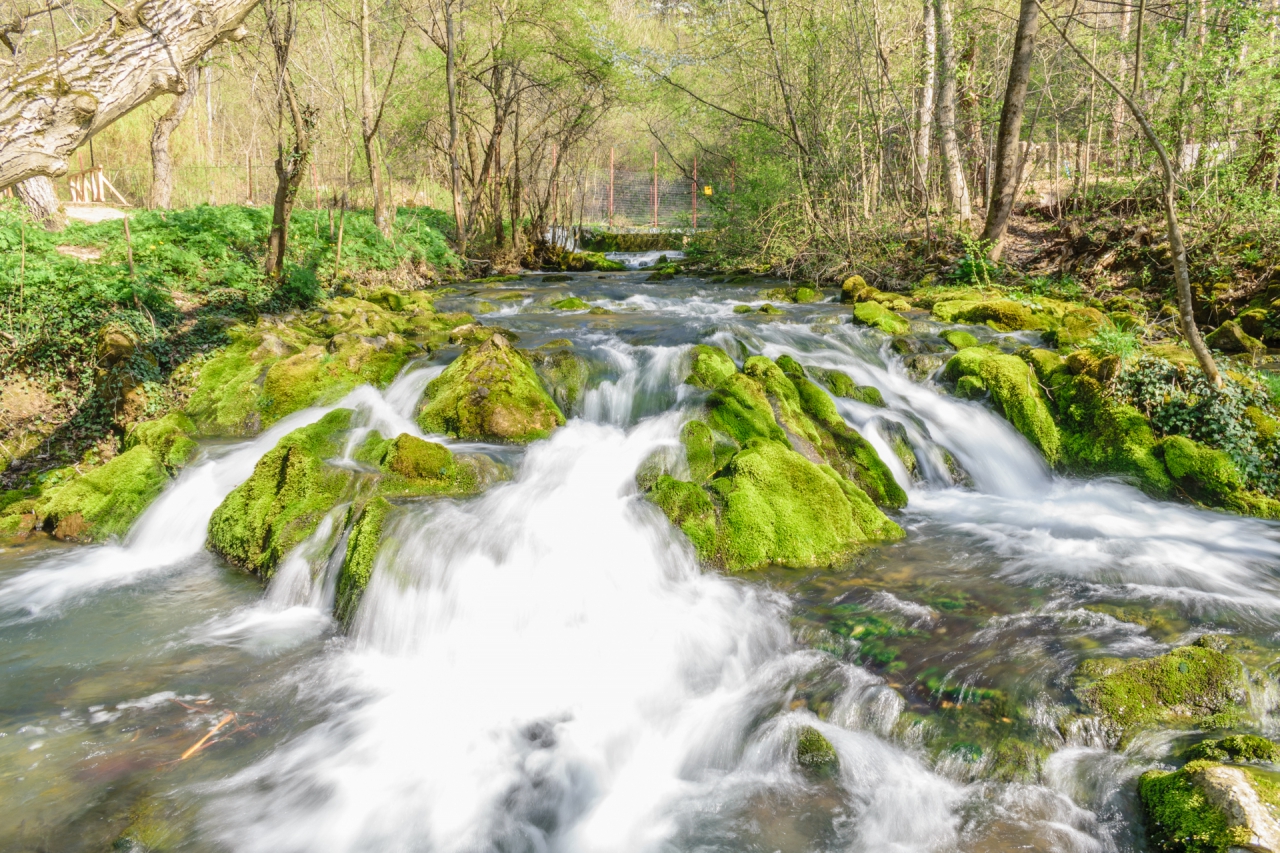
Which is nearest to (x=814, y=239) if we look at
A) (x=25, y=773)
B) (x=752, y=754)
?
(x=752, y=754)

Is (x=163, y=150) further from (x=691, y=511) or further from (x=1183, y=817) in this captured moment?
(x=1183, y=817)

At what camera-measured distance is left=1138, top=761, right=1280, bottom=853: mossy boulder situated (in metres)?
2.37

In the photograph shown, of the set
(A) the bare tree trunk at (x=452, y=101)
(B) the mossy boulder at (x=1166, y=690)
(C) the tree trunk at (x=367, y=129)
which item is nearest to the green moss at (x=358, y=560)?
(B) the mossy boulder at (x=1166, y=690)

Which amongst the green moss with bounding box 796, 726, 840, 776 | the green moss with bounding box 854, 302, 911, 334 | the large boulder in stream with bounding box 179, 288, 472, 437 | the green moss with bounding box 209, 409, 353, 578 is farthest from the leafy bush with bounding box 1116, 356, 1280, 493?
the large boulder in stream with bounding box 179, 288, 472, 437

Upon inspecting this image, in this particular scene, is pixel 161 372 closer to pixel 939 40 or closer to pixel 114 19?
pixel 114 19

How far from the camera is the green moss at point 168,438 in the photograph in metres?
6.54

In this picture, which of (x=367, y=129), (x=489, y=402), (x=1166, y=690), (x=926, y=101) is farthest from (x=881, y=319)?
(x=367, y=129)

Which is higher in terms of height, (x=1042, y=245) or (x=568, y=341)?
(x=1042, y=245)

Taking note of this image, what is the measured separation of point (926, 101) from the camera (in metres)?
16.7

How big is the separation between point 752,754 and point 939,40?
1500 centimetres

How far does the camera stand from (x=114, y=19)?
3367mm

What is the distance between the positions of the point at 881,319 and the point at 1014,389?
273 cm

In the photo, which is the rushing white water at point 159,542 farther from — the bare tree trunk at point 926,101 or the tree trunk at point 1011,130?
the bare tree trunk at point 926,101

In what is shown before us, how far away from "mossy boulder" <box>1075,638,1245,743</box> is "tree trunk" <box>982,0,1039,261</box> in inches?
407
